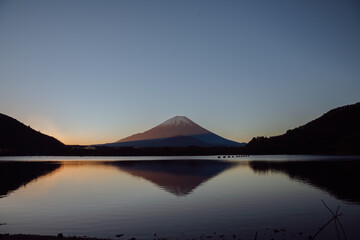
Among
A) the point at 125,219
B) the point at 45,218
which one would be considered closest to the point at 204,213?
the point at 125,219

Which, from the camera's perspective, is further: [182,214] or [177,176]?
[177,176]

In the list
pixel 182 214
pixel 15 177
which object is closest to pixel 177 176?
pixel 15 177

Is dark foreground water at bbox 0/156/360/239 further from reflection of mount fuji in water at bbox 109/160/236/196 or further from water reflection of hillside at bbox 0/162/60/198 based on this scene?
water reflection of hillside at bbox 0/162/60/198

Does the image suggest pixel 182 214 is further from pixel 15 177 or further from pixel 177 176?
pixel 15 177

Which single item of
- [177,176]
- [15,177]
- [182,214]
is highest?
[15,177]

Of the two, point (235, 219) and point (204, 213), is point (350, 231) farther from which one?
point (204, 213)

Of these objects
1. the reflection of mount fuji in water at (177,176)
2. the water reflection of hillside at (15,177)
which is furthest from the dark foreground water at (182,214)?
the water reflection of hillside at (15,177)

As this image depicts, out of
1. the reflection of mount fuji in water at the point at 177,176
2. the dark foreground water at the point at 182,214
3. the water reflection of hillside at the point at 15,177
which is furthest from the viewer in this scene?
the reflection of mount fuji in water at the point at 177,176

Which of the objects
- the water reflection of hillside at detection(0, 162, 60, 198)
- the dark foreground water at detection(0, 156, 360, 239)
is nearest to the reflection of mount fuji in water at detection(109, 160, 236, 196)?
the dark foreground water at detection(0, 156, 360, 239)

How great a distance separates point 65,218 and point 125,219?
17.5ft

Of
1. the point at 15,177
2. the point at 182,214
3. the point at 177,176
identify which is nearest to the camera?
the point at 182,214

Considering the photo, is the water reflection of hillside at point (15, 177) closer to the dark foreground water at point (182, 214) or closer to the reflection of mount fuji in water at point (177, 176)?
the dark foreground water at point (182, 214)

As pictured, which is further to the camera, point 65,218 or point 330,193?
point 330,193

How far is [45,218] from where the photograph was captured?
27531 mm
